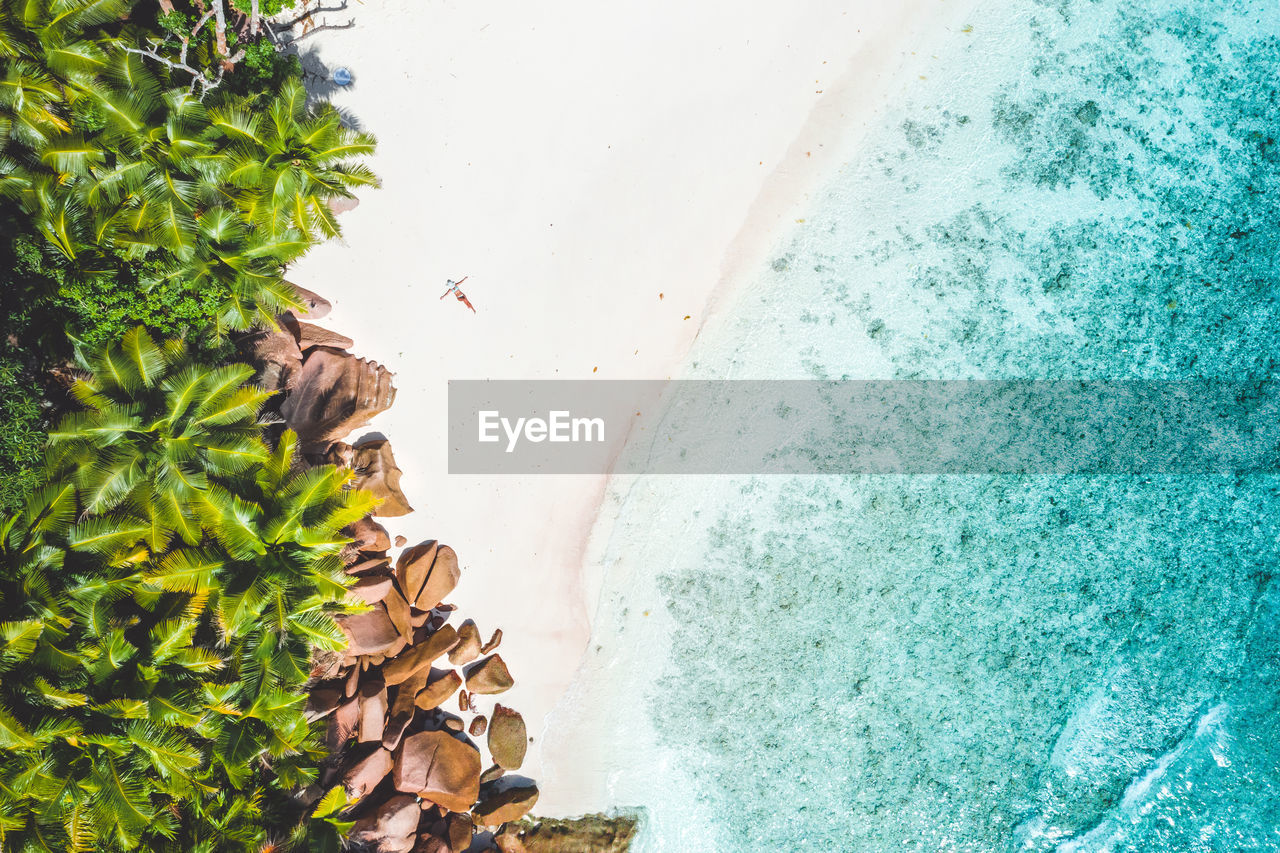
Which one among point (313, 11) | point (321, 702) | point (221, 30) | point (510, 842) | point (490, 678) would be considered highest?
point (313, 11)

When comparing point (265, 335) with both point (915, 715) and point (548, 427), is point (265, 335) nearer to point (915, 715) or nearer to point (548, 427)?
point (548, 427)

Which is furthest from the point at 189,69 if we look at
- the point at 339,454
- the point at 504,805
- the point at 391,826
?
the point at 504,805

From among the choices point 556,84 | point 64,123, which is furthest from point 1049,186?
point 64,123

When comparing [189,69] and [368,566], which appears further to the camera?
[368,566]

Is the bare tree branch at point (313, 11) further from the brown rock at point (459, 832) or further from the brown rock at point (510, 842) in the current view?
the brown rock at point (510, 842)

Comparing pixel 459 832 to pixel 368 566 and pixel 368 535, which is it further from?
pixel 368 535

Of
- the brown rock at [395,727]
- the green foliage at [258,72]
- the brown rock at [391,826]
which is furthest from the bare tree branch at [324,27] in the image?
the brown rock at [391,826]
